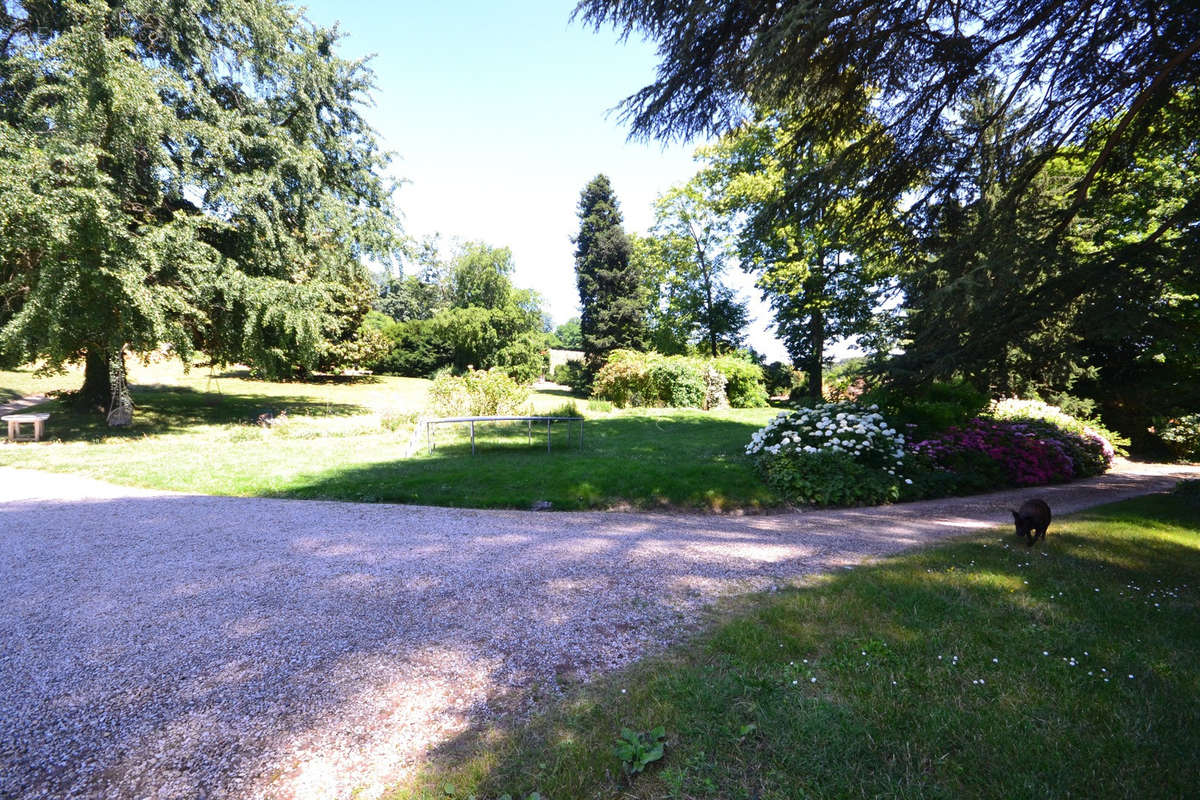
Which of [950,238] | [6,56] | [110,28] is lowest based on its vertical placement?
[950,238]

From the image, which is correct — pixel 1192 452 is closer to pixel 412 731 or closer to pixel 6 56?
pixel 412 731

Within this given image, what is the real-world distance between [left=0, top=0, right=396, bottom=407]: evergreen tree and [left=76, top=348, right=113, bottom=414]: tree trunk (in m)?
0.04

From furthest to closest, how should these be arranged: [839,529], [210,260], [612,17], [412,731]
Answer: [210,260] < [839,529] < [612,17] < [412,731]

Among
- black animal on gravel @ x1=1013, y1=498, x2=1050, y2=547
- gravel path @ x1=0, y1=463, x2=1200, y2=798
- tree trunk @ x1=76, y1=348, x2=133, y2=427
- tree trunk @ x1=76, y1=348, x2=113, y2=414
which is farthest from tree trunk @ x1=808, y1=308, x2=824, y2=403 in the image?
tree trunk @ x1=76, y1=348, x2=113, y2=414

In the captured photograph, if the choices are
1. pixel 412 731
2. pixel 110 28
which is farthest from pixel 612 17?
pixel 110 28

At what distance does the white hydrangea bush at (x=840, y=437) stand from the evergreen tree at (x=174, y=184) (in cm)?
1228

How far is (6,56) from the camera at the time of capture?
12281 mm

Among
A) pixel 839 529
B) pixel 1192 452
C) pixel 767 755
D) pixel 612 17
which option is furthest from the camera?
pixel 1192 452

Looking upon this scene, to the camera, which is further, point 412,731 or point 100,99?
point 100,99

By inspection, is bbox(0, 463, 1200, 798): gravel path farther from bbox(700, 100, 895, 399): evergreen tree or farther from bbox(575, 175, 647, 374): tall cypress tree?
bbox(575, 175, 647, 374): tall cypress tree

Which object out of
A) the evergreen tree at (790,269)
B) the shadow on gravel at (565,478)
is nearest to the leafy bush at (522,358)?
the evergreen tree at (790,269)

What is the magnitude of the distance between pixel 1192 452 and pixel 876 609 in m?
14.9

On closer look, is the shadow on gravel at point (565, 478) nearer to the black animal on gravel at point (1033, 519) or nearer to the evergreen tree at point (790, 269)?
the black animal on gravel at point (1033, 519)

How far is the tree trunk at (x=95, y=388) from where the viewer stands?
14.5 metres
